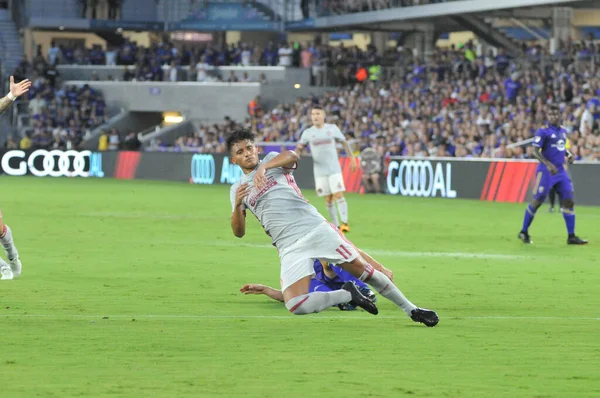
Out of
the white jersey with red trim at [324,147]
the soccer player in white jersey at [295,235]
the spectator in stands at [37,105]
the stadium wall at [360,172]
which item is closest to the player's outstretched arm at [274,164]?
the soccer player in white jersey at [295,235]

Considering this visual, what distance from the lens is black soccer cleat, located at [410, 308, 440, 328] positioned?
34.8 feet

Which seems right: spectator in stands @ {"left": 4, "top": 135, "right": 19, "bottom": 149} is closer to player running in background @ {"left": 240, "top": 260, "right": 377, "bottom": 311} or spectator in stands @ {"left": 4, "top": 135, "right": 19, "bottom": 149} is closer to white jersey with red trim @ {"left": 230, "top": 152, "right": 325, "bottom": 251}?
player running in background @ {"left": 240, "top": 260, "right": 377, "bottom": 311}

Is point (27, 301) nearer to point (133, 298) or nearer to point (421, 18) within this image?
point (133, 298)

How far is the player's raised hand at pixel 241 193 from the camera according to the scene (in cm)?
1064

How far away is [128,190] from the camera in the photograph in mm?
40125

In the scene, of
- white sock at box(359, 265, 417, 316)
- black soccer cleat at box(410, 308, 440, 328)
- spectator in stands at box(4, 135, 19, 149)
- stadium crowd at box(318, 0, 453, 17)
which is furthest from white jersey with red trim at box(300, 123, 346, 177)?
spectator in stands at box(4, 135, 19, 149)

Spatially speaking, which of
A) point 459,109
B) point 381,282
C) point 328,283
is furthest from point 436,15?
point 381,282

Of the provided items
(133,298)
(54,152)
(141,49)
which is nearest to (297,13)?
(141,49)

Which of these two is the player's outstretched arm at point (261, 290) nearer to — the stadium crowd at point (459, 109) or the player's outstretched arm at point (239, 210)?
the player's outstretched arm at point (239, 210)

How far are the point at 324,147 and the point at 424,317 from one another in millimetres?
13118

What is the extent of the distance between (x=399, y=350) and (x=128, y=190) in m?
31.2

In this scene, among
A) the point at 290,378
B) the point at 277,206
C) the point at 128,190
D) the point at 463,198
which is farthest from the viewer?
the point at 128,190

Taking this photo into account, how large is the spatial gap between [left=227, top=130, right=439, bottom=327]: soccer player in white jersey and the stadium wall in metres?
21.6

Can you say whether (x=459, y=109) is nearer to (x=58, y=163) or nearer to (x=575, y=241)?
(x=58, y=163)
